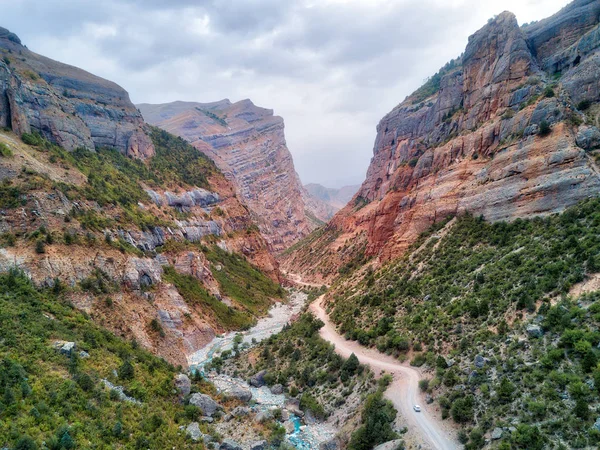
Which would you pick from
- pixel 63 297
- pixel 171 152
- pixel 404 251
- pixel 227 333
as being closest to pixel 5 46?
pixel 171 152

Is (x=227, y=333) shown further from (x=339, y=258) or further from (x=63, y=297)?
(x=339, y=258)

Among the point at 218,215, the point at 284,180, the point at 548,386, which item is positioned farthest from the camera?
the point at 284,180

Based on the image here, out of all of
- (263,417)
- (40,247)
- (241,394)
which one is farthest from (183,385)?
(40,247)

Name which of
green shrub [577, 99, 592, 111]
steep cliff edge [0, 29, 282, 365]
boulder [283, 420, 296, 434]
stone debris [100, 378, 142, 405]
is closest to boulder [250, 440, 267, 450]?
boulder [283, 420, 296, 434]

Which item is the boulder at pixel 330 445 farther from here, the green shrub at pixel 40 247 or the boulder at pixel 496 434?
the green shrub at pixel 40 247

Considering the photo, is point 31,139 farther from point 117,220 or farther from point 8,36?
point 8,36

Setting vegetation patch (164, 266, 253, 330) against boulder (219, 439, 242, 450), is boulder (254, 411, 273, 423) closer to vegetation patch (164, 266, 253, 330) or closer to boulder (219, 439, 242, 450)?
boulder (219, 439, 242, 450)
